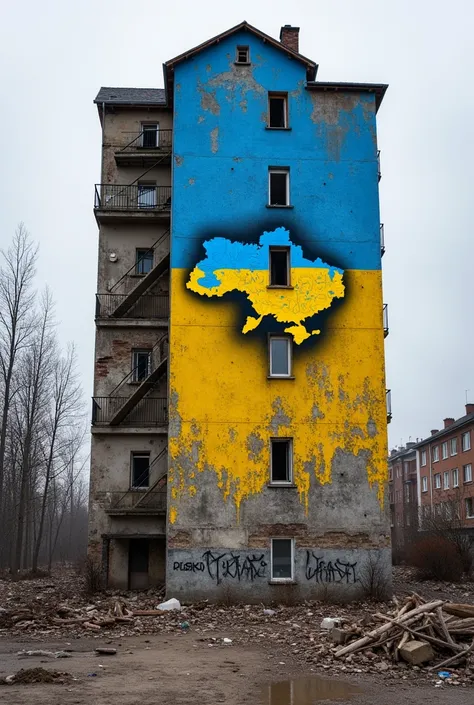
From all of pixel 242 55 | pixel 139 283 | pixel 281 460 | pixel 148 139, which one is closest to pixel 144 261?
pixel 139 283

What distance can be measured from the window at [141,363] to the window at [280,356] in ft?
17.5

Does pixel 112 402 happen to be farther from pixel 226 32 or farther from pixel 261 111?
pixel 226 32

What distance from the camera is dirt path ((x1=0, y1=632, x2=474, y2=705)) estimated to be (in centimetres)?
1204

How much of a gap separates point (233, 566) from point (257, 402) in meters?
5.46

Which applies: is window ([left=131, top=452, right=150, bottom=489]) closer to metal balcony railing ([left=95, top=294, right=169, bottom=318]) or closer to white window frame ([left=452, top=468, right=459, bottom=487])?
metal balcony railing ([left=95, top=294, right=169, bottom=318])

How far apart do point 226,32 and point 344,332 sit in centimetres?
1226

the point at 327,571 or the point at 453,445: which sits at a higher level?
the point at 453,445

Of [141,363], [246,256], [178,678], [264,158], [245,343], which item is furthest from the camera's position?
[141,363]

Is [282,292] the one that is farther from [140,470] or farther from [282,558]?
[282,558]

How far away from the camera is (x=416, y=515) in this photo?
191 ft

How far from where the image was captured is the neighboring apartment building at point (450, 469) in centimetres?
5657

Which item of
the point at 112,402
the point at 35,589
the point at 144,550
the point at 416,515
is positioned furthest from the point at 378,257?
the point at 416,515

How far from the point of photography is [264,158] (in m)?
27.7

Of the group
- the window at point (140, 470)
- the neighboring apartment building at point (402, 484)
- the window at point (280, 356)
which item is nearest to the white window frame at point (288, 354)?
the window at point (280, 356)
